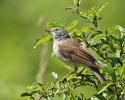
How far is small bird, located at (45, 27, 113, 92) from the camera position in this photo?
16.6ft

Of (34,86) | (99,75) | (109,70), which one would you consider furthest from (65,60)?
(109,70)

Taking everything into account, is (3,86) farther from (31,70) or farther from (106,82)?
(106,82)

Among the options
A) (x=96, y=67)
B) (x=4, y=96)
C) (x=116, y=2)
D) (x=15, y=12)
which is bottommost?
(x=96, y=67)

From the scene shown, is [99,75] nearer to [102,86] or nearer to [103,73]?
[103,73]

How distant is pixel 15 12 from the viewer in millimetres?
13539

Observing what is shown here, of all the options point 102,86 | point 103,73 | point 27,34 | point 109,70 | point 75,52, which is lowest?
point 102,86

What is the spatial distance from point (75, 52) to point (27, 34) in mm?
6546

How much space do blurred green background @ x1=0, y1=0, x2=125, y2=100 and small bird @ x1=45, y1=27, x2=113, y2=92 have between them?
282 cm

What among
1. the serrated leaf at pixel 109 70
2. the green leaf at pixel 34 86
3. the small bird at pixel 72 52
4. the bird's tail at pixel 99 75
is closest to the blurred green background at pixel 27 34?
the small bird at pixel 72 52

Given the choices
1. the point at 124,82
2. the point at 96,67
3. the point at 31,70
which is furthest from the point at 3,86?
the point at 124,82

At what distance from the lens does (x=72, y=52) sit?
5.67m

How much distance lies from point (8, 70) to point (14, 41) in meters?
1.44

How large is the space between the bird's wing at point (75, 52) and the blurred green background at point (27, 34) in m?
2.92

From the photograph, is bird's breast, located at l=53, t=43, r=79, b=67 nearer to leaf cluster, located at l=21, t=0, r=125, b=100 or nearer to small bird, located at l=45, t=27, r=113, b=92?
small bird, located at l=45, t=27, r=113, b=92
